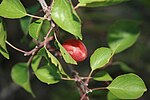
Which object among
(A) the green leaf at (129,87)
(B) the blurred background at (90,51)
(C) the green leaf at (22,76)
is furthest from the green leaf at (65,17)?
(B) the blurred background at (90,51)

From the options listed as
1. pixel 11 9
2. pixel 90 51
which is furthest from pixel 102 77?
pixel 90 51

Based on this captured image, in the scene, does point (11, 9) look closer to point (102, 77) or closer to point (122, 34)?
point (102, 77)

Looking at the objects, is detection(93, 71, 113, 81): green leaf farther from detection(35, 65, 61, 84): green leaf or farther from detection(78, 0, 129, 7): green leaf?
detection(78, 0, 129, 7): green leaf

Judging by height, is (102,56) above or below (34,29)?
below

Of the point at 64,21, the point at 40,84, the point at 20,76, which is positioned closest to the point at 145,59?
the point at 40,84

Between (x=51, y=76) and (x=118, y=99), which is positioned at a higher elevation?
(x=51, y=76)

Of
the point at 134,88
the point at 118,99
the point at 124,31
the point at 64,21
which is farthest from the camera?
the point at 124,31

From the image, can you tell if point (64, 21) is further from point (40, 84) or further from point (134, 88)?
point (40, 84)
